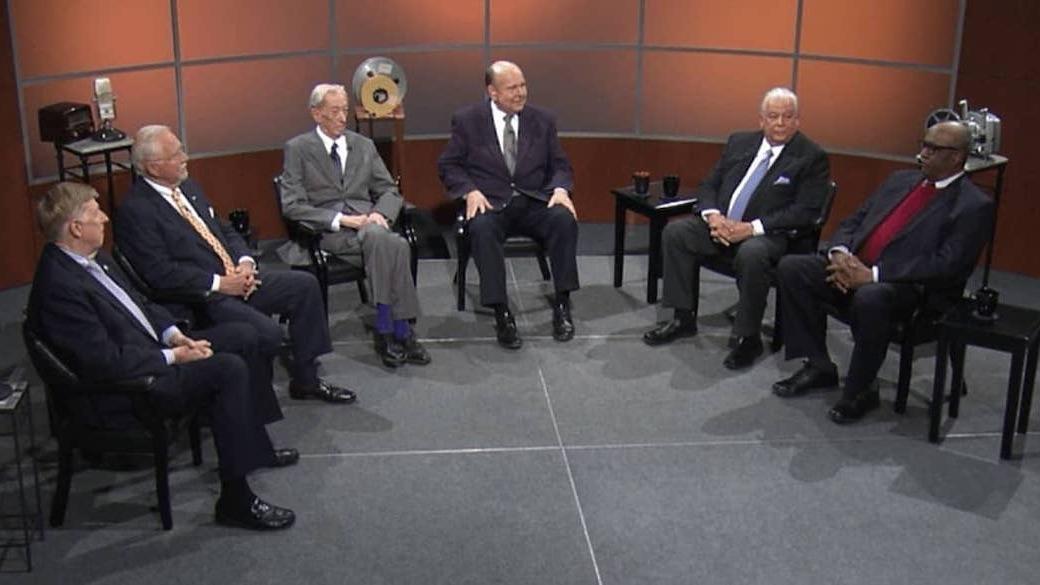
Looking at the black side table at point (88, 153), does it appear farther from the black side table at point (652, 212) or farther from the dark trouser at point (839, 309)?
the dark trouser at point (839, 309)

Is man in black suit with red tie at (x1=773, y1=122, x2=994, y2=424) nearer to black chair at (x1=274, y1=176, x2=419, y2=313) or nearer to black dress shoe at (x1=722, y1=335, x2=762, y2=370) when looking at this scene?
black dress shoe at (x1=722, y1=335, x2=762, y2=370)

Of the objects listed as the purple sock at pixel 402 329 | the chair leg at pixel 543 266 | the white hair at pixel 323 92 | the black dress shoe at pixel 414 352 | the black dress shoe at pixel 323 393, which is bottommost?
the black dress shoe at pixel 323 393

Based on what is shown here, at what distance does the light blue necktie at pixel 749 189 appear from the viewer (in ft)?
20.3

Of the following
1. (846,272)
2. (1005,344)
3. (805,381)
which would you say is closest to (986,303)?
(1005,344)

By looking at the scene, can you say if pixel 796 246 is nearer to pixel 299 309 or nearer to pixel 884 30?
pixel 884 30

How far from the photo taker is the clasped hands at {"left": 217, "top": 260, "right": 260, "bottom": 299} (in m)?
5.32

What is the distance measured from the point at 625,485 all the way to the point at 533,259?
111 inches

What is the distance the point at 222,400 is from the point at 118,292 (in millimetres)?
562

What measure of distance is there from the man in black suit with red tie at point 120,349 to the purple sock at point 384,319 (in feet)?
4.23

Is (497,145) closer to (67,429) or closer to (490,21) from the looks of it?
(490,21)

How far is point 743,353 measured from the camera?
19.7 ft

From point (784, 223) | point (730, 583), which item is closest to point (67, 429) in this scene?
point (730, 583)

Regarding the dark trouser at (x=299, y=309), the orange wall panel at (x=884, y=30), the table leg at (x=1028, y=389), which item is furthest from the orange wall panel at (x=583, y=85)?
the table leg at (x=1028, y=389)

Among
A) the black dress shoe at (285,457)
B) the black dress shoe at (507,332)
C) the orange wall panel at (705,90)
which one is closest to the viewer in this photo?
the black dress shoe at (285,457)
